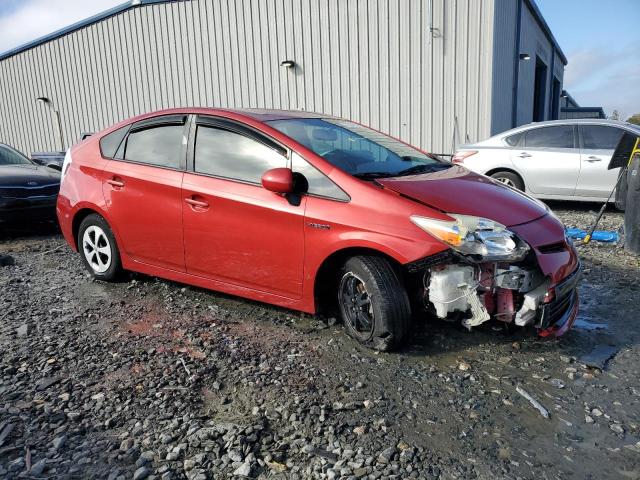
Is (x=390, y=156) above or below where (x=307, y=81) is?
below

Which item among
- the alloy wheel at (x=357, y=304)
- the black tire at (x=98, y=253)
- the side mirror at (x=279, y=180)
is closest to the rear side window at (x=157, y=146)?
the black tire at (x=98, y=253)

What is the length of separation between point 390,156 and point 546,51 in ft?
66.3

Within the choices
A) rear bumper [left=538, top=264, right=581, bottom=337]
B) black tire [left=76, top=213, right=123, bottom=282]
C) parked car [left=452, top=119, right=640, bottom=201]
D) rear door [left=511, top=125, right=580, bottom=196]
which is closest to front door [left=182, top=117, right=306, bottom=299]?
black tire [left=76, top=213, right=123, bottom=282]

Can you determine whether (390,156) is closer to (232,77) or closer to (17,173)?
(17,173)

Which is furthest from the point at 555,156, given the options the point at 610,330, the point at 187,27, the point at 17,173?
the point at 187,27

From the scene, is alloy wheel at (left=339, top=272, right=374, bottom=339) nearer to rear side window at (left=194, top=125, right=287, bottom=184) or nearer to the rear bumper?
rear side window at (left=194, top=125, right=287, bottom=184)

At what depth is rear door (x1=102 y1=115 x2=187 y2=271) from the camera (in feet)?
13.4

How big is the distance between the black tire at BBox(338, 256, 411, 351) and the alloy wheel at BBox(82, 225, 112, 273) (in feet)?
8.19

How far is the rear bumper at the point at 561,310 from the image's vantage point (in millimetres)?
3141

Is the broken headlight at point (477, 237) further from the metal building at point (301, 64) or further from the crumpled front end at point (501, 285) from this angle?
the metal building at point (301, 64)

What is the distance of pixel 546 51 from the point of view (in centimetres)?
2092

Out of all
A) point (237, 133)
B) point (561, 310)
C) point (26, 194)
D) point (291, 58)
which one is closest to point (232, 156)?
point (237, 133)

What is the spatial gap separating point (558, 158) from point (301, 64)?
22.6 ft

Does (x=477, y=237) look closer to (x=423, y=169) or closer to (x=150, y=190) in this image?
(x=423, y=169)
